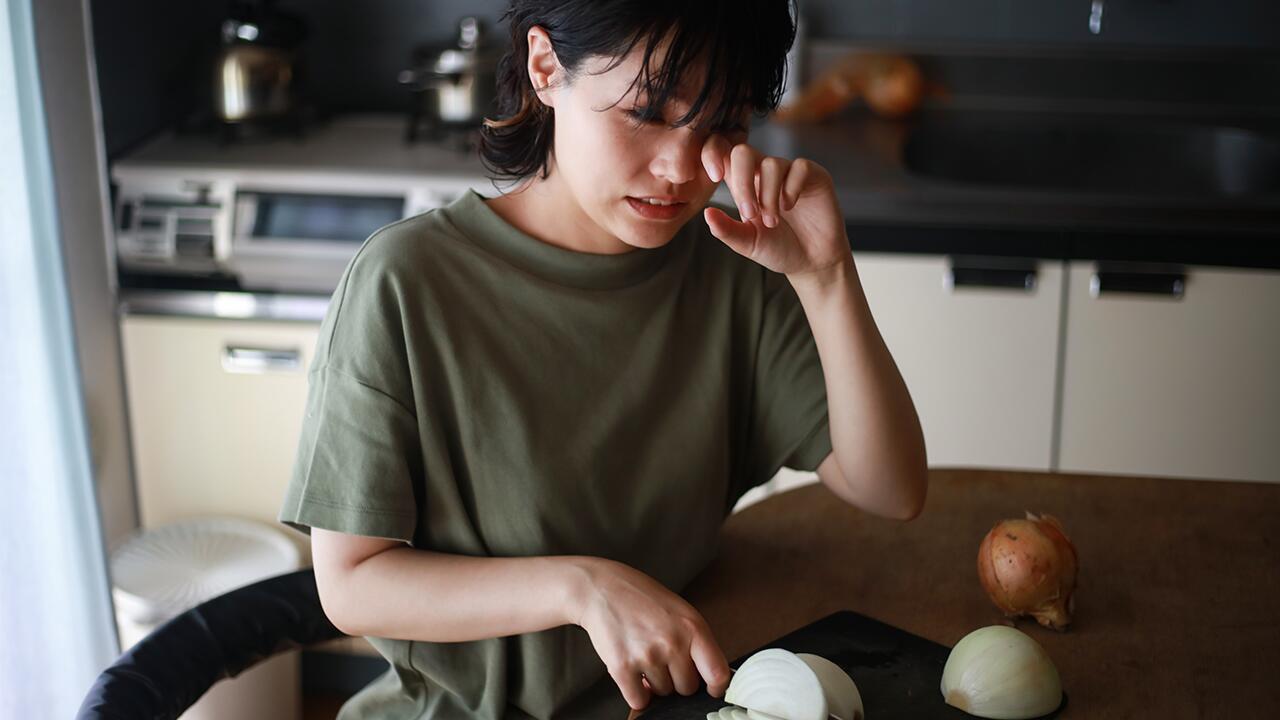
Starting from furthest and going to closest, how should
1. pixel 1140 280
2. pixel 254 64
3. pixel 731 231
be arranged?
pixel 254 64 < pixel 1140 280 < pixel 731 231

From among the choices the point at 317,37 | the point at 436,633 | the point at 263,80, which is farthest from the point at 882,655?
the point at 317,37

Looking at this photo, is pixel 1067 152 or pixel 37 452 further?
pixel 1067 152

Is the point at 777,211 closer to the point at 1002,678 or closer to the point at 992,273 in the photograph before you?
the point at 1002,678

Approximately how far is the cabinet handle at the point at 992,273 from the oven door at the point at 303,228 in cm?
95

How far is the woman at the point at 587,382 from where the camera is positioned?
3.34 ft

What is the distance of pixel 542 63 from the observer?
108 cm

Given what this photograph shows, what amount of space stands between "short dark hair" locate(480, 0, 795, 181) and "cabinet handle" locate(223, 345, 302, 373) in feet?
4.28

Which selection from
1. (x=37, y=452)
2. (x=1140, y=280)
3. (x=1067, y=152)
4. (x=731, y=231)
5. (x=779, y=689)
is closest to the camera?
(x=779, y=689)

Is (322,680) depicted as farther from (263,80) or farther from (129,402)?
(263,80)

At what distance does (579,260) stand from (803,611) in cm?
36

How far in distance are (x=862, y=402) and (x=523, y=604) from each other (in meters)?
0.37

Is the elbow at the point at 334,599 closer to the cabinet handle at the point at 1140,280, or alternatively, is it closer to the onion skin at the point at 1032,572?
the onion skin at the point at 1032,572

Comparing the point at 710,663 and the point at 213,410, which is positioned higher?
the point at 710,663

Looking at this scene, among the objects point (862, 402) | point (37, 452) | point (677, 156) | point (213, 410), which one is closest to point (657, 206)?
point (677, 156)
